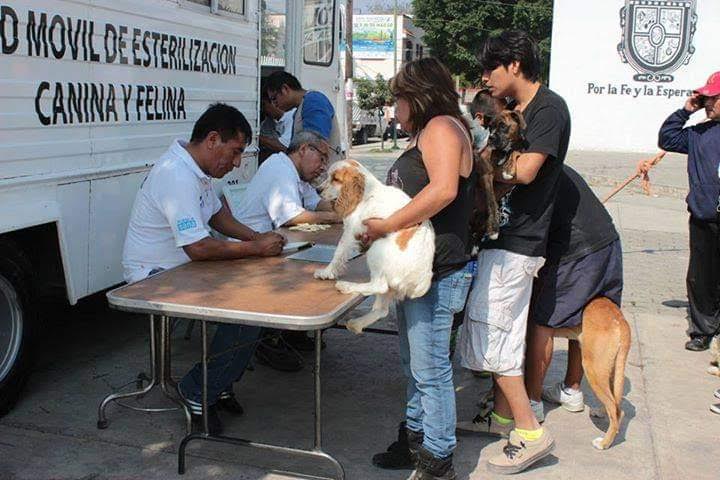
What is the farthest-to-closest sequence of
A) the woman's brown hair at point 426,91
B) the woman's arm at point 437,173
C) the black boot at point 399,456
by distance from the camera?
the black boot at point 399,456, the woman's brown hair at point 426,91, the woman's arm at point 437,173

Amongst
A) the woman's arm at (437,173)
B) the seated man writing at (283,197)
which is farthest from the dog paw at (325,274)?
the seated man writing at (283,197)

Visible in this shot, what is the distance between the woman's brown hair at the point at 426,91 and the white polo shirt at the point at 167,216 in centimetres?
119

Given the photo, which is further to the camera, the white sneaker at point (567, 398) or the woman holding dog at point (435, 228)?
the white sneaker at point (567, 398)

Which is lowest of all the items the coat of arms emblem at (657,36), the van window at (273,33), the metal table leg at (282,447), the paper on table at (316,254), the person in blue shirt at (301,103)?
the metal table leg at (282,447)

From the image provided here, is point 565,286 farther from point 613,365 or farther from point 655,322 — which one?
point 655,322

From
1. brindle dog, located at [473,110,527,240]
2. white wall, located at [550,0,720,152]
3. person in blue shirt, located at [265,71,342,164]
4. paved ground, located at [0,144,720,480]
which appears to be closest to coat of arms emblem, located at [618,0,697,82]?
white wall, located at [550,0,720,152]

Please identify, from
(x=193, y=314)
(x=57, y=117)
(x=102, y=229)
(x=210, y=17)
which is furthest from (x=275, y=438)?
(x=210, y=17)

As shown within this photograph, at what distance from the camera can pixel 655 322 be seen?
6426 mm

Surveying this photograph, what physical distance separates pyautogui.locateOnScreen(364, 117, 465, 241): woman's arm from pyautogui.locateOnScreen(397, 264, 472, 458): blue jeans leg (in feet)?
1.11

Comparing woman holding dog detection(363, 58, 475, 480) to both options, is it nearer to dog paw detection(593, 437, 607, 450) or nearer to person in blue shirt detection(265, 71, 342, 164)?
dog paw detection(593, 437, 607, 450)

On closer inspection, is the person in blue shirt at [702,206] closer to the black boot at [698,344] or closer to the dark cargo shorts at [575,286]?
the black boot at [698,344]

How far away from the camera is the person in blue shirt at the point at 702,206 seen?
545cm

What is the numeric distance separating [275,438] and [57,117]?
6.56ft

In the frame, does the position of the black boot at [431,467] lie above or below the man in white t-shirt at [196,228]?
below
